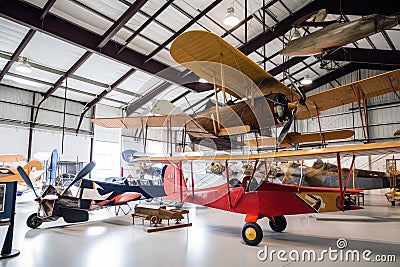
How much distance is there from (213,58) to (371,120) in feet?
58.5

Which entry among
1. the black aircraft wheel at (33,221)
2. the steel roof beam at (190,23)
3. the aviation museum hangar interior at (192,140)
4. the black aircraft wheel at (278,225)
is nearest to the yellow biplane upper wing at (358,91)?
the aviation museum hangar interior at (192,140)

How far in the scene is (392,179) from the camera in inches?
417

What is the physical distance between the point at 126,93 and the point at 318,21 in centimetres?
958

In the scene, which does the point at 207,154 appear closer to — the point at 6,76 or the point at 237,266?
the point at 237,266

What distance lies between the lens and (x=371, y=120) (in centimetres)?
1797

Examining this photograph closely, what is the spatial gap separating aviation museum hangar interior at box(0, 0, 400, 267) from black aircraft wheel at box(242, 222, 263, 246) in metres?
0.02

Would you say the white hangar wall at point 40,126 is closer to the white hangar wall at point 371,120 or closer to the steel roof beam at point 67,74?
the steel roof beam at point 67,74

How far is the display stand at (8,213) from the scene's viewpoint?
3666 millimetres

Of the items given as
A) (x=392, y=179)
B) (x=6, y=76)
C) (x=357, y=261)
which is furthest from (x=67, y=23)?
(x=392, y=179)

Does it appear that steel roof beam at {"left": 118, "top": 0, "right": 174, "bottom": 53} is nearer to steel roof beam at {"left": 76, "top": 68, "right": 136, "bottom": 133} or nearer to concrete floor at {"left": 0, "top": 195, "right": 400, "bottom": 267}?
steel roof beam at {"left": 76, "top": 68, "right": 136, "bottom": 133}

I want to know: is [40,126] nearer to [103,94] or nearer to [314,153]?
[103,94]

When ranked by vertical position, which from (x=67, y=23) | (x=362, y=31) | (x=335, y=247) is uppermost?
(x=67, y=23)

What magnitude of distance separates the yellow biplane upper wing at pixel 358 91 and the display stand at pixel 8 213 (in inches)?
221

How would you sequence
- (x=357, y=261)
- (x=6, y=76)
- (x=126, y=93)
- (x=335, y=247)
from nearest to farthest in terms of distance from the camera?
(x=357, y=261), (x=335, y=247), (x=6, y=76), (x=126, y=93)
